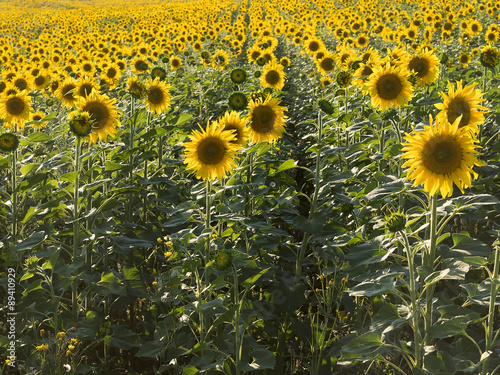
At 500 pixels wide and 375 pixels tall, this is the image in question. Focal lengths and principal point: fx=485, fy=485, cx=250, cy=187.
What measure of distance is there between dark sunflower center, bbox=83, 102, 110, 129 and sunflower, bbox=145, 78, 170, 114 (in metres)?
0.95

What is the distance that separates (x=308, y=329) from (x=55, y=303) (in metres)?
1.54

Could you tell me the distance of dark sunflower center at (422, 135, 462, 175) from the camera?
209 centimetres

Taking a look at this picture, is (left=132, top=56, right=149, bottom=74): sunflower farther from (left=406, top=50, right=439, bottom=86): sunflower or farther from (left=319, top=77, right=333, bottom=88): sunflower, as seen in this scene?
(left=406, top=50, right=439, bottom=86): sunflower

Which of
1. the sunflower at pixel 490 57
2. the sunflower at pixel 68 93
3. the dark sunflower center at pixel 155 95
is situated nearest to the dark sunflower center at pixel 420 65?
the sunflower at pixel 490 57

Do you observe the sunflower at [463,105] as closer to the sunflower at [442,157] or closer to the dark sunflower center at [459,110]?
the dark sunflower center at [459,110]

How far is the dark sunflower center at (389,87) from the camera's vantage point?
11.8 feet

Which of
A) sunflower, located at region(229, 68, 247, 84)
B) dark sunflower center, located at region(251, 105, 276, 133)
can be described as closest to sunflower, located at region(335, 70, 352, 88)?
sunflower, located at region(229, 68, 247, 84)

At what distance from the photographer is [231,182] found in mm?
2945

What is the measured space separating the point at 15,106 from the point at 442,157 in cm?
362

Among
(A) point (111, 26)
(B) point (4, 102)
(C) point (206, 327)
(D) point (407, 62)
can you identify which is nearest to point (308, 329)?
(C) point (206, 327)

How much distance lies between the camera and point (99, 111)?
3541 millimetres

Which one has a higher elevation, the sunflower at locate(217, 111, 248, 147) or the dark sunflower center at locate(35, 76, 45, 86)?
the dark sunflower center at locate(35, 76, 45, 86)

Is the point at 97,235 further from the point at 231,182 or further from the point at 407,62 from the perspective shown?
the point at 407,62

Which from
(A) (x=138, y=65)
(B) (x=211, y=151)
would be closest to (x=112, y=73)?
(A) (x=138, y=65)
